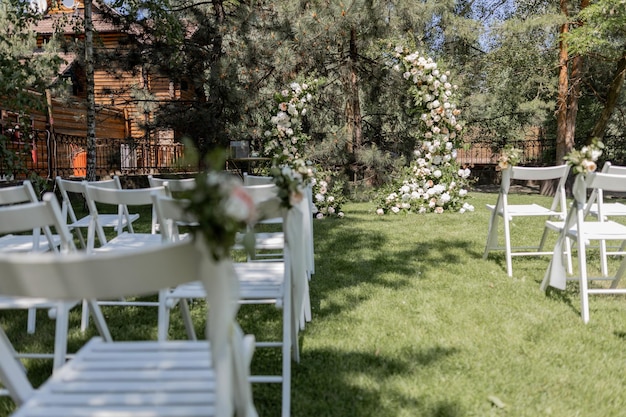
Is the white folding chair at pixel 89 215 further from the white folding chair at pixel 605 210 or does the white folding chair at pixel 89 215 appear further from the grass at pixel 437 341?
the white folding chair at pixel 605 210

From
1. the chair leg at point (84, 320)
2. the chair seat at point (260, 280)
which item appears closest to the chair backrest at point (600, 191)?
the chair seat at point (260, 280)

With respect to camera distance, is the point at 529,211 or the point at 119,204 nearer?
the point at 119,204

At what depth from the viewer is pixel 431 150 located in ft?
29.9

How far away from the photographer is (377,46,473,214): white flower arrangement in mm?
8977

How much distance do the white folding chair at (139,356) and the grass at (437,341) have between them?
937 mm

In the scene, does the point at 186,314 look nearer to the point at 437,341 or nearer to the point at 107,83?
the point at 437,341

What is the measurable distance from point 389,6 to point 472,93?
546 centimetres

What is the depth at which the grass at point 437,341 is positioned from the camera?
2.44 metres

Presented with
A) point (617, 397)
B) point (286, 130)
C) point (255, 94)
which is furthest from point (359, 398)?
point (255, 94)

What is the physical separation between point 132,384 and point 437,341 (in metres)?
2.11

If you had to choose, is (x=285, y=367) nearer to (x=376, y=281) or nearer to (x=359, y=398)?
(x=359, y=398)

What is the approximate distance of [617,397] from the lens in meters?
2.46

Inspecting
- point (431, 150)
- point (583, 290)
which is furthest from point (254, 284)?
point (431, 150)

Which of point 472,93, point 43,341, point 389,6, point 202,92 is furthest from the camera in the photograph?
point 472,93
